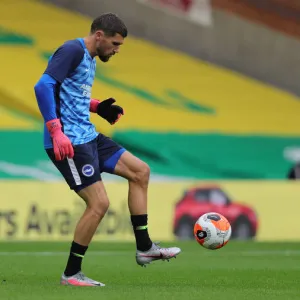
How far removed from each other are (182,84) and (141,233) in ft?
52.5

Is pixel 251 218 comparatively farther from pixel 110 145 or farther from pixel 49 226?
pixel 110 145

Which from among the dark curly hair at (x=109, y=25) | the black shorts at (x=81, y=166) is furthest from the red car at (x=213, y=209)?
the dark curly hair at (x=109, y=25)

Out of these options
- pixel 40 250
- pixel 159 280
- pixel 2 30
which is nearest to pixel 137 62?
pixel 2 30

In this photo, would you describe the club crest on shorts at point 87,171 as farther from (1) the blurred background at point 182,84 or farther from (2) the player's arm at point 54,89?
(1) the blurred background at point 182,84

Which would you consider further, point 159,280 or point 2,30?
point 2,30

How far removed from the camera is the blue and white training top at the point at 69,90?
7.24 m

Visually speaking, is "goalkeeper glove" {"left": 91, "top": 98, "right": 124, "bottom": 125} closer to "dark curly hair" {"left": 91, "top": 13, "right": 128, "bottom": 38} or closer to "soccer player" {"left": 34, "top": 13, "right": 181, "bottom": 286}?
"soccer player" {"left": 34, "top": 13, "right": 181, "bottom": 286}

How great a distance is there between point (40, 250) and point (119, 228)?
4.71 meters

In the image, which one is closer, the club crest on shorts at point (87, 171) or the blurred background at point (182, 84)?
the club crest on shorts at point (87, 171)

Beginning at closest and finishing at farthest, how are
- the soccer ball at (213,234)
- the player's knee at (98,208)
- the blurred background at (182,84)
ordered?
the player's knee at (98,208) < the soccer ball at (213,234) < the blurred background at (182,84)

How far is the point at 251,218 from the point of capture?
18672mm

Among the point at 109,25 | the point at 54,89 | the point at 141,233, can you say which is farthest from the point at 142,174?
the point at 109,25

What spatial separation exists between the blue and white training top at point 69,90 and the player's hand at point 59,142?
0.20 ft

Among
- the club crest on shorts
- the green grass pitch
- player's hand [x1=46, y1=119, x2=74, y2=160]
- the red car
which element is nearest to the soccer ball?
the green grass pitch
